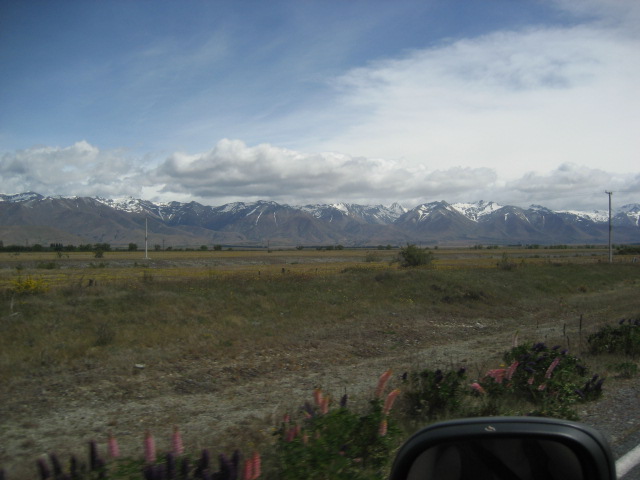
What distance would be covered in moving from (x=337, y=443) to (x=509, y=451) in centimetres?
228

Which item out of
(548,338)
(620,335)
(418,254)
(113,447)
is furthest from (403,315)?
(418,254)

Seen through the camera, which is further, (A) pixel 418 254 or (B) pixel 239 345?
(A) pixel 418 254

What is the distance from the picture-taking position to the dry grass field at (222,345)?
8.25 meters

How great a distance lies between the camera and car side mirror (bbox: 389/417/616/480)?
2.43 metres

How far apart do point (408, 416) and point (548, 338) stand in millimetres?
10871

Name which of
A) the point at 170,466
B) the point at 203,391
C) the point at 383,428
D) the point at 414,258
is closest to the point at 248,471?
the point at 170,466

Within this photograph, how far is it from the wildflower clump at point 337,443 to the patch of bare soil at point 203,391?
38.0 inches

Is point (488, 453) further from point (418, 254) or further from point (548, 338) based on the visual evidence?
point (418, 254)

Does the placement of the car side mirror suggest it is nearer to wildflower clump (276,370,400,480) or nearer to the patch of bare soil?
wildflower clump (276,370,400,480)

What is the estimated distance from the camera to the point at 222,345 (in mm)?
14109

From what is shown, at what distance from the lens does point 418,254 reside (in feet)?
156

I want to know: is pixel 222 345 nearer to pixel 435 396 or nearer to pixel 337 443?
pixel 435 396

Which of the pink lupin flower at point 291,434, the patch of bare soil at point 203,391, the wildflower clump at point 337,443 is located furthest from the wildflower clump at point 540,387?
the pink lupin flower at point 291,434

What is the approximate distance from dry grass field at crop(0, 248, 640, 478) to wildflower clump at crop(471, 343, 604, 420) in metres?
2.14
